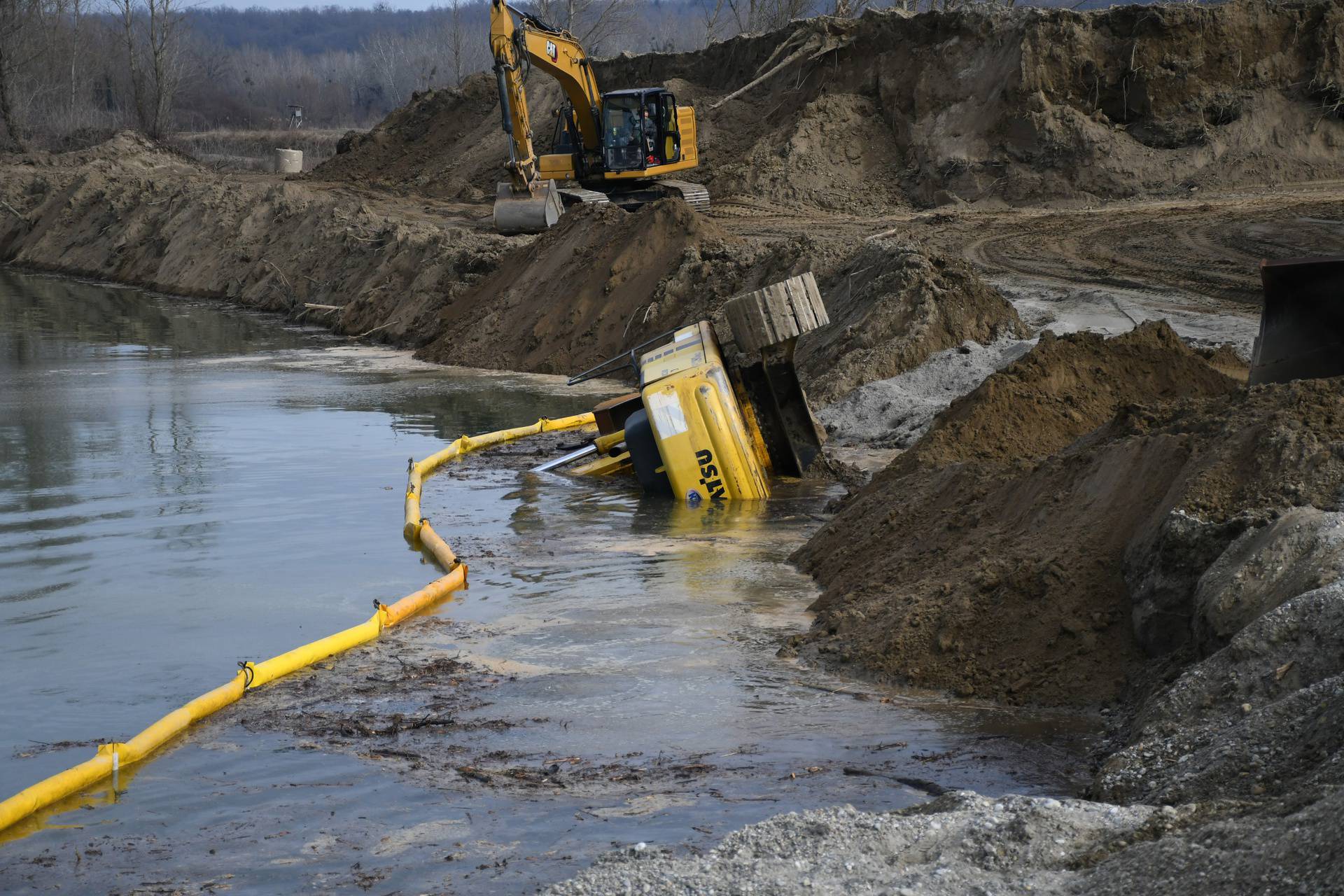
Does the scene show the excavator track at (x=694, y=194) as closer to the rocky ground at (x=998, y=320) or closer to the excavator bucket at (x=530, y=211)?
the rocky ground at (x=998, y=320)

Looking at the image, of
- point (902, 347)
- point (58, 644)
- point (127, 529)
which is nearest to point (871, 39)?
point (902, 347)

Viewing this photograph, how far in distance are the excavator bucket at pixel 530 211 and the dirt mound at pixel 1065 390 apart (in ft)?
56.5

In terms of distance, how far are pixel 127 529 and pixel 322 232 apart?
2026 centimetres

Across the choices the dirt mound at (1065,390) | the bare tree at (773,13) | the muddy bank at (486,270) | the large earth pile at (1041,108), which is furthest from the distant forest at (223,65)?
the dirt mound at (1065,390)

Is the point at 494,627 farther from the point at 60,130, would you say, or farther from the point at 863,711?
the point at 60,130

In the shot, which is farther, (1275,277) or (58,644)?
(1275,277)

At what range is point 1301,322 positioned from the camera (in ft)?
33.3

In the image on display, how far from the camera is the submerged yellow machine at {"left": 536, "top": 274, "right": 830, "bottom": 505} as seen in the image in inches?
431

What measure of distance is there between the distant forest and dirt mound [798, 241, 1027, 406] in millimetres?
25634

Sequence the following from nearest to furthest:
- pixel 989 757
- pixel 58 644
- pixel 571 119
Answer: pixel 989 757
pixel 58 644
pixel 571 119

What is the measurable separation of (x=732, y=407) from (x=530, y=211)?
17.4 meters

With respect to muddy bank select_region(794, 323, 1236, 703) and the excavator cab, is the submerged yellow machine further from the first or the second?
the excavator cab

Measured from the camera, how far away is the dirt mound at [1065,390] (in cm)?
1066

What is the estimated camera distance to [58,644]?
7688 millimetres
